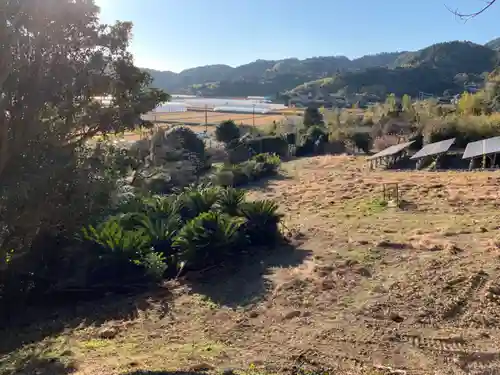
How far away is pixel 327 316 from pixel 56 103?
3894 millimetres

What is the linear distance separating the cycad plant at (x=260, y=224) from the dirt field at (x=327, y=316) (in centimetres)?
57

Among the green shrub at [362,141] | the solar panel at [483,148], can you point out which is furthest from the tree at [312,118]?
the solar panel at [483,148]

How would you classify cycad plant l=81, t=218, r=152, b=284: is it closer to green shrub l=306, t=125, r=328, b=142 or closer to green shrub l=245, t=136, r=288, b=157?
green shrub l=245, t=136, r=288, b=157

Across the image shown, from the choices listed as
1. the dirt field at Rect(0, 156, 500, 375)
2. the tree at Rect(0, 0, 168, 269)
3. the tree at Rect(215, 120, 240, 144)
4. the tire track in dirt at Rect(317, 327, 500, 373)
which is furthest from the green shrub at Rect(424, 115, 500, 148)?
the tree at Rect(0, 0, 168, 269)

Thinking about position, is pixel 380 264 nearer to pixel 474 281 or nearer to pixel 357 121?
pixel 474 281

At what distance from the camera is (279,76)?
4751 inches

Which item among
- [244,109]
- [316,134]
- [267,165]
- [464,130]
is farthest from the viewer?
[244,109]

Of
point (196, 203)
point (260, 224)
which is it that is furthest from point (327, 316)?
point (196, 203)

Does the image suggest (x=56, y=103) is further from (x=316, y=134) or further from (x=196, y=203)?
(x=316, y=134)

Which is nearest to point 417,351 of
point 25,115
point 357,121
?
point 25,115

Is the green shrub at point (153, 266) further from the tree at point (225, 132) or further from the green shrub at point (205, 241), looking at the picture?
the tree at point (225, 132)

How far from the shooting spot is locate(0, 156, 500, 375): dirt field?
5.07 metres

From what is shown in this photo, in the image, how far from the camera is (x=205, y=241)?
27.7 ft

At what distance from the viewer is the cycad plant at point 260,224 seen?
9633 millimetres
